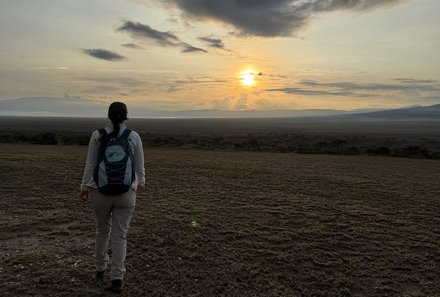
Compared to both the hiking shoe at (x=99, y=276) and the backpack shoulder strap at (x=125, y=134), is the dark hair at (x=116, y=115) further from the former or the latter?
the hiking shoe at (x=99, y=276)

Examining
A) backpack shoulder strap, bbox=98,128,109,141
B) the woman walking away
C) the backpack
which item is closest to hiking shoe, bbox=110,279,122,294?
the woman walking away

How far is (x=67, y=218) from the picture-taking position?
20.8ft

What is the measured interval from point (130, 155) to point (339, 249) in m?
3.18

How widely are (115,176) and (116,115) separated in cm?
57

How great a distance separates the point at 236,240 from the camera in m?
5.41

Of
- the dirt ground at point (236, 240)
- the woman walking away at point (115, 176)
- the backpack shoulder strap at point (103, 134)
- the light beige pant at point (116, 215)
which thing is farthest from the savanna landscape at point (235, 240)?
the backpack shoulder strap at point (103, 134)

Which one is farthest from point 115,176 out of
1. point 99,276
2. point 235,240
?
point 235,240

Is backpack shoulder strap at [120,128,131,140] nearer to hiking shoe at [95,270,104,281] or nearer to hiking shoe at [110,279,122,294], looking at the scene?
hiking shoe at [110,279,122,294]

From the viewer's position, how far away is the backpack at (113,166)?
3.51m

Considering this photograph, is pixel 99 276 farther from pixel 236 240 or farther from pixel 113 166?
pixel 236 240

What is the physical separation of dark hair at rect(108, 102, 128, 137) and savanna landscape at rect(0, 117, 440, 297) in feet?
5.30

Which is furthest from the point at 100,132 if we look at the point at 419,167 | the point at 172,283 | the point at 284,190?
the point at 419,167

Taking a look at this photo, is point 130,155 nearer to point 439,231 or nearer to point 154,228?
point 154,228

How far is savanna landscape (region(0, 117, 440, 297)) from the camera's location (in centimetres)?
402
